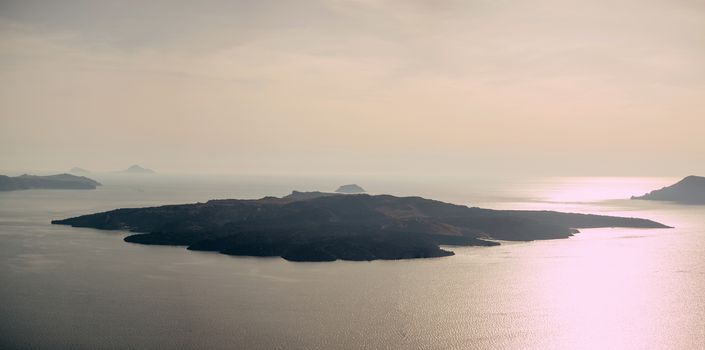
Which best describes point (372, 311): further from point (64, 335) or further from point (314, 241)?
point (314, 241)

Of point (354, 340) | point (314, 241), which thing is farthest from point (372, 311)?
point (314, 241)

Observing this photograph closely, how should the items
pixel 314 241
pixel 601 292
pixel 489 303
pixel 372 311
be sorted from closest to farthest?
pixel 372 311
pixel 489 303
pixel 601 292
pixel 314 241

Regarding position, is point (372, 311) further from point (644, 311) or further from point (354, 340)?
point (644, 311)

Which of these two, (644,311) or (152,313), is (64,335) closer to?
(152,313)

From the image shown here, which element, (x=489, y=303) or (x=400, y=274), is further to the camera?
(x=400, y=274)

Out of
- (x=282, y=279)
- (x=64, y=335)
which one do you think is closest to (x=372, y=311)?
(x=282, y=279)

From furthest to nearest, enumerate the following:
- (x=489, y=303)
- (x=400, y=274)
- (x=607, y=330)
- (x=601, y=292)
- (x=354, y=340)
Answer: (x=400, y=274), (x=601, y=292), (x=489, y=303), (x=607, y=330), (x=354, y=340)

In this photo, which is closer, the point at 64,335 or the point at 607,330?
the point at 64,335

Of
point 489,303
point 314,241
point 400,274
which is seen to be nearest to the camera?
point 489,303

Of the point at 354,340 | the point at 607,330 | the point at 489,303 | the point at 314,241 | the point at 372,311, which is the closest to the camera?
the point at 354,340
